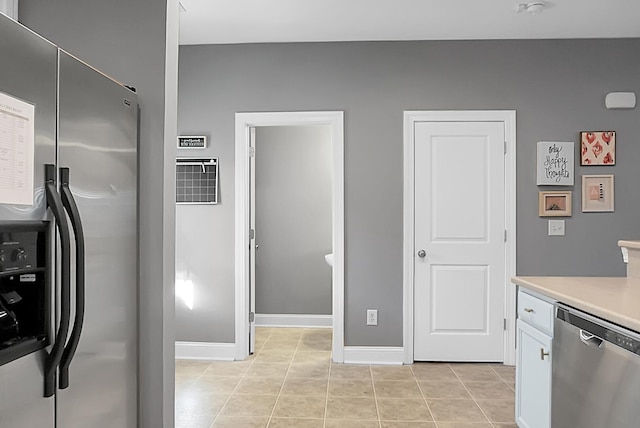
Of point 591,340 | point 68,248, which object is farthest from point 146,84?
point 591,340

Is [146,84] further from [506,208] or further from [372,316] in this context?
[506,208]

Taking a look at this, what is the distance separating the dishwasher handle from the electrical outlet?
2.14 m

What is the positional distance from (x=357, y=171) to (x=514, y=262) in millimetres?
1512

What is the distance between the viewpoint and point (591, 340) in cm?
179

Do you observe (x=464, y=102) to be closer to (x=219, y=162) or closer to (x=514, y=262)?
Answer: (x=514, y=262)

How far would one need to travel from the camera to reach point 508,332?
3.85m

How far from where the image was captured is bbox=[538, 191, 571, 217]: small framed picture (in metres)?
3.86

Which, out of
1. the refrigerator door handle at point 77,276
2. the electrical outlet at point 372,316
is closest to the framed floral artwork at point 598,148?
the electrical outlet at point 372,316

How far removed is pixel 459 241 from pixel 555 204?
33.4 inches

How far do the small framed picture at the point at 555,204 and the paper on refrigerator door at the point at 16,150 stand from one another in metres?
3.70

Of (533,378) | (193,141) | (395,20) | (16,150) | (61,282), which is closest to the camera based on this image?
(16,150)

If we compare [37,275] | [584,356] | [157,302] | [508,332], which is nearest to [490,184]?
[508,332]

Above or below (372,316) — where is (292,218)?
above

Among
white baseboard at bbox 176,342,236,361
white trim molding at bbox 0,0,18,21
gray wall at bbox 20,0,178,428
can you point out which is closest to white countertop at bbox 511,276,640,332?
gray wall at bbox 20,0,178,428
